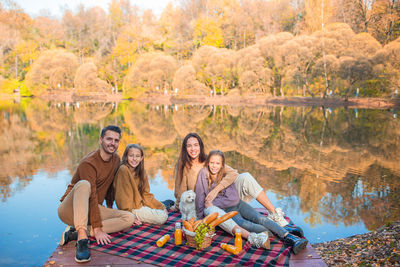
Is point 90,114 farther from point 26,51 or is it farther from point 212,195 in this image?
point 26,51

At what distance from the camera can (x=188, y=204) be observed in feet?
12.6

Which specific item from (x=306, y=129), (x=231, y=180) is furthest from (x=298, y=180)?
(x=306, y=129)

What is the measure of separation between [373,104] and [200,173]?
90.3 feet

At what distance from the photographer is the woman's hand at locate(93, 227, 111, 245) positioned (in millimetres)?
3418

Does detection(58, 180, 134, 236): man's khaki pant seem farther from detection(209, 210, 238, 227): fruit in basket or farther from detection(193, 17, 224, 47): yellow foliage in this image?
detection(193, 17, 224, 47): yellow foliage

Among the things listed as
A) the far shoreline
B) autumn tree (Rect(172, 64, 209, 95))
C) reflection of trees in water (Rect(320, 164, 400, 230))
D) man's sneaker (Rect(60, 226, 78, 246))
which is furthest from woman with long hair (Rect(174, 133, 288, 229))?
autumn tree (Rect(172, 64, 209, 95))

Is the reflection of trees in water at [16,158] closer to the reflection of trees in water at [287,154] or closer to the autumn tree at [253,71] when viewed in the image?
the reflection of trees in water at [287,154]

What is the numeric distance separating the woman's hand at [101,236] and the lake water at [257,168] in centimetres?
88

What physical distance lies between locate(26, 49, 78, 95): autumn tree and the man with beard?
41.7 meters

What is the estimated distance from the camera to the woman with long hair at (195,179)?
383 centimetres

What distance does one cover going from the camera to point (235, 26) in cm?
4891

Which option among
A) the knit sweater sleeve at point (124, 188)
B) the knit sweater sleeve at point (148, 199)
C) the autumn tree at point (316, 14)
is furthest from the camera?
the autumn tree at point (316, 14)

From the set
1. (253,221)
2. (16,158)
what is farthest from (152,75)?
(253,221)

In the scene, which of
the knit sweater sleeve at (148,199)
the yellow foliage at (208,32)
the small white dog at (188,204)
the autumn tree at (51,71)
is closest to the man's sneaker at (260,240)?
the small white dog at (188,204)
